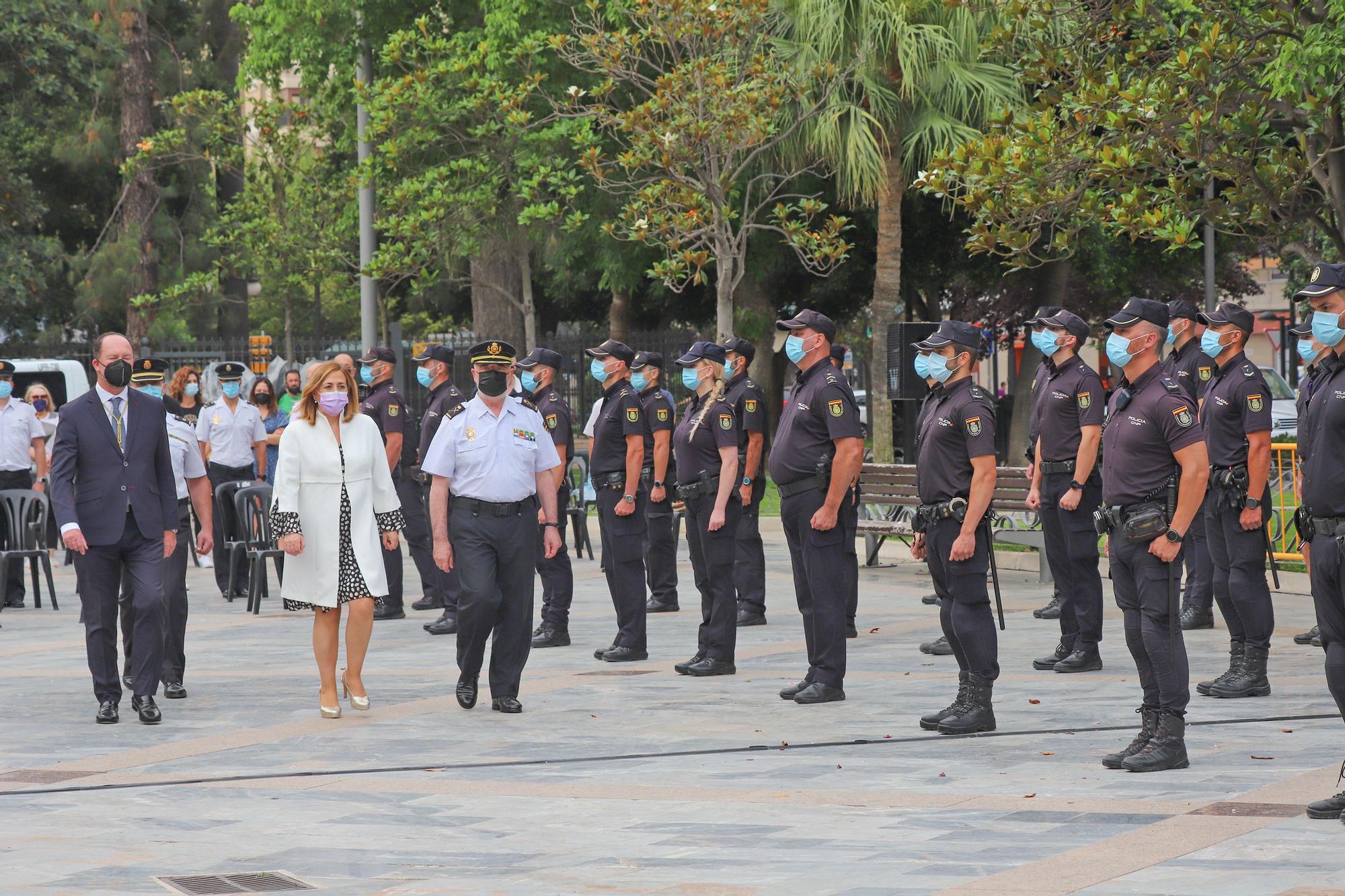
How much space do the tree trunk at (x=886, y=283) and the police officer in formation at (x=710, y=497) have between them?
415 inches

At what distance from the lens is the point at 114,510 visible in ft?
31.1

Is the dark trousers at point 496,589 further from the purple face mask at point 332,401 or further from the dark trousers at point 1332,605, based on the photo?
the dark trousers at point 1332,605

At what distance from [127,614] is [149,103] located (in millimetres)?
30470

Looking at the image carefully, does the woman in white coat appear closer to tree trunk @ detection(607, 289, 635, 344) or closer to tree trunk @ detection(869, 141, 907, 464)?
tree trunk @ detection(869, 141, 907, 464)

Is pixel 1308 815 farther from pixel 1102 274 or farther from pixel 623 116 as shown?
pixel 1102 274

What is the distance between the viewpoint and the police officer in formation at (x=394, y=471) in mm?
13719

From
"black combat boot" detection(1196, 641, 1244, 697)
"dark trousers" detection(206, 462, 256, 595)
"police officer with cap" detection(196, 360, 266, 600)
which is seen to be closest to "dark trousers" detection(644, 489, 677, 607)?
"dark trousers" detection(206, 462, 256, 595)

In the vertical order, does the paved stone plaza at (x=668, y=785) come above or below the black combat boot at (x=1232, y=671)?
below

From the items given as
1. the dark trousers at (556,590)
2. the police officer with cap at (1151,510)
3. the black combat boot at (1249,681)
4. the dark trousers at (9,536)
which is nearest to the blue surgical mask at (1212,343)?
the black combat boot at (1249,681)

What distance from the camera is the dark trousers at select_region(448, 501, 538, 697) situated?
9.45 meters

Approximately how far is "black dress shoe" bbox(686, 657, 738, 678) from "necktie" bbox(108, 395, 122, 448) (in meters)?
3.58

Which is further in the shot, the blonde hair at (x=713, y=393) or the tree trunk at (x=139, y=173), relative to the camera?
the tree trunk at (x=139, y=173)

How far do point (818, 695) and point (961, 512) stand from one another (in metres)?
1.49

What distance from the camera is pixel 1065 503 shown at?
35.3 feet
